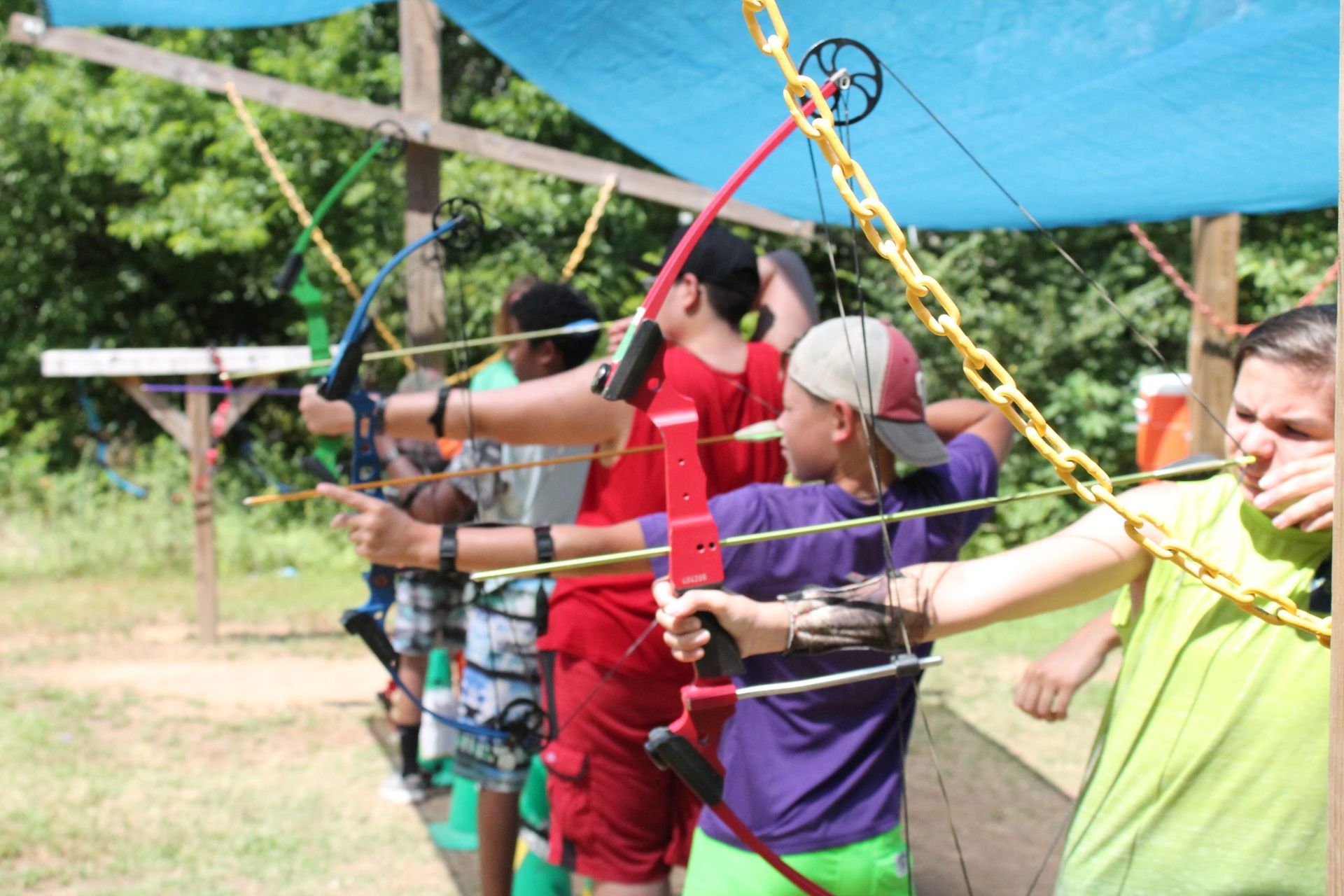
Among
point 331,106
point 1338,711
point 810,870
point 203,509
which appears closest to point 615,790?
point 810,870

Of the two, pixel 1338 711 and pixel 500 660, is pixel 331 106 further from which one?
pixel 1338 711

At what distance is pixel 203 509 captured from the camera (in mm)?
6277

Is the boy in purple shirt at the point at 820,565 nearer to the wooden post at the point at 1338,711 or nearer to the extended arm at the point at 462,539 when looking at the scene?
the extended arm at the point at 462,539

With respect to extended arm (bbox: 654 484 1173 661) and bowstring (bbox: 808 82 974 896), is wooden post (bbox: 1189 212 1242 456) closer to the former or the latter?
bowstring (bbox: 808 82 974 896)

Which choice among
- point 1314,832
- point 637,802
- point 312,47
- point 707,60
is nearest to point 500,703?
point 637,802

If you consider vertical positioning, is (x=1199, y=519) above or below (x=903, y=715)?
above

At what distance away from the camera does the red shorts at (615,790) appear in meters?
2.25

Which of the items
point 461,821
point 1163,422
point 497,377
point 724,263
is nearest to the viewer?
point 724,263

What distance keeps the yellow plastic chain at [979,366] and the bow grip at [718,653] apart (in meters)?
0.41

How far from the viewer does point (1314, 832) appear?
50.0 inches

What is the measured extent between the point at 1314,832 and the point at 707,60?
72.2 inches

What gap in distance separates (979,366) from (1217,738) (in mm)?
530

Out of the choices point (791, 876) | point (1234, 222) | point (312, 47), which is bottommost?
point (791, 876)

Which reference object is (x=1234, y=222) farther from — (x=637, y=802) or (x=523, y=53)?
(x=637, y=802)
